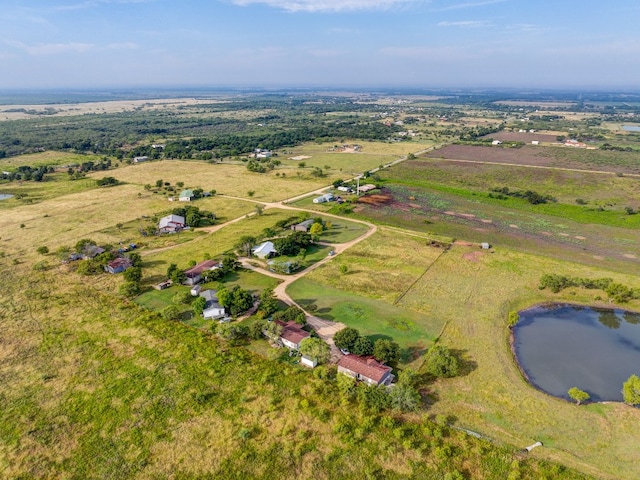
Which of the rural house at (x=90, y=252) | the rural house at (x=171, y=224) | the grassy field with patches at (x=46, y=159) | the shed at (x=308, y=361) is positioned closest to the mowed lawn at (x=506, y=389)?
the shed at (x=308, y=361)

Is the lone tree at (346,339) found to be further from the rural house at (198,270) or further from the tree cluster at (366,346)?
the rural house at (198,270)

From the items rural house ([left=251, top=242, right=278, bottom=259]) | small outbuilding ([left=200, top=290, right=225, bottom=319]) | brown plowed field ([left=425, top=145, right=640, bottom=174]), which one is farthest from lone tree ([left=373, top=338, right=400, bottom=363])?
brown plowed field ([left=425, top=145, right=640, bottom=174])

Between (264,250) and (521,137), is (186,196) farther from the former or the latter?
(521,137)

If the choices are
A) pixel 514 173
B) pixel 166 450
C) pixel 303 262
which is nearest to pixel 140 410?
pixel 166 450

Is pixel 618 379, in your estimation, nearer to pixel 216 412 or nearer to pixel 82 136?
pixel 216 412

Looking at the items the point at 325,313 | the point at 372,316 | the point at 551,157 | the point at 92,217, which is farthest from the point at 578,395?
the point at 551,157
